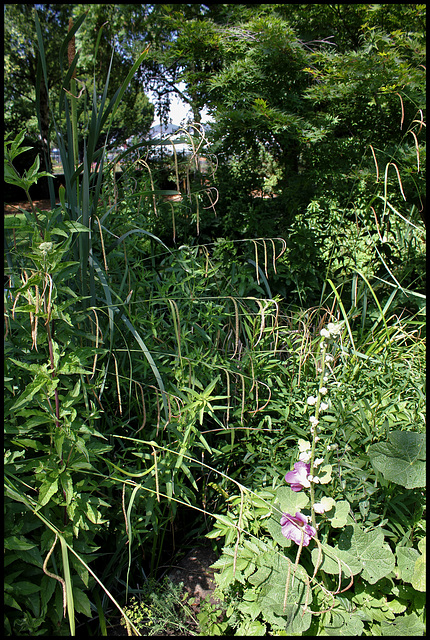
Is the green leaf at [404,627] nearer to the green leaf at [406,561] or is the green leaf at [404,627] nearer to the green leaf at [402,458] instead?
the green leaf at [406,561]

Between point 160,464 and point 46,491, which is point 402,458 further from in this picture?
point 46,491

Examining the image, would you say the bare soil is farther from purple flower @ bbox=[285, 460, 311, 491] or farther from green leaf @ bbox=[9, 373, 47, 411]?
green leaf @ bbox=[9, 373, 47, 411]

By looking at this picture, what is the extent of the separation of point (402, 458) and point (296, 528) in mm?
421

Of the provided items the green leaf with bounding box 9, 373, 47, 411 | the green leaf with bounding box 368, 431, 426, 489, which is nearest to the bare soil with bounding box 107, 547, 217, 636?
the green leaf with bounding box 368, 431, 426, 489

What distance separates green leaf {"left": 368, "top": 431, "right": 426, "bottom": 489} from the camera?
1.27 meters

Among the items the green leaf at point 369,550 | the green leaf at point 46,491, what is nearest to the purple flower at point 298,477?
the green leaf at point 369,550

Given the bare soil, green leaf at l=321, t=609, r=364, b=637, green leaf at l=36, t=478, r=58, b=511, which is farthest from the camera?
the bare soil

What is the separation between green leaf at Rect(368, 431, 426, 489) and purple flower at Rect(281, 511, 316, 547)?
0.30 m

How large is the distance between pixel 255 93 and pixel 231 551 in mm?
3154

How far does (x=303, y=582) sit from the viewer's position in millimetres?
1182

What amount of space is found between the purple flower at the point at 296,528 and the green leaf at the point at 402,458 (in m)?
0.30

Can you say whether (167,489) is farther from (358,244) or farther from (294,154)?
(294,154)

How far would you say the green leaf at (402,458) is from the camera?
127 cm

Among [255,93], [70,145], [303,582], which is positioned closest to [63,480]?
[303,582]
